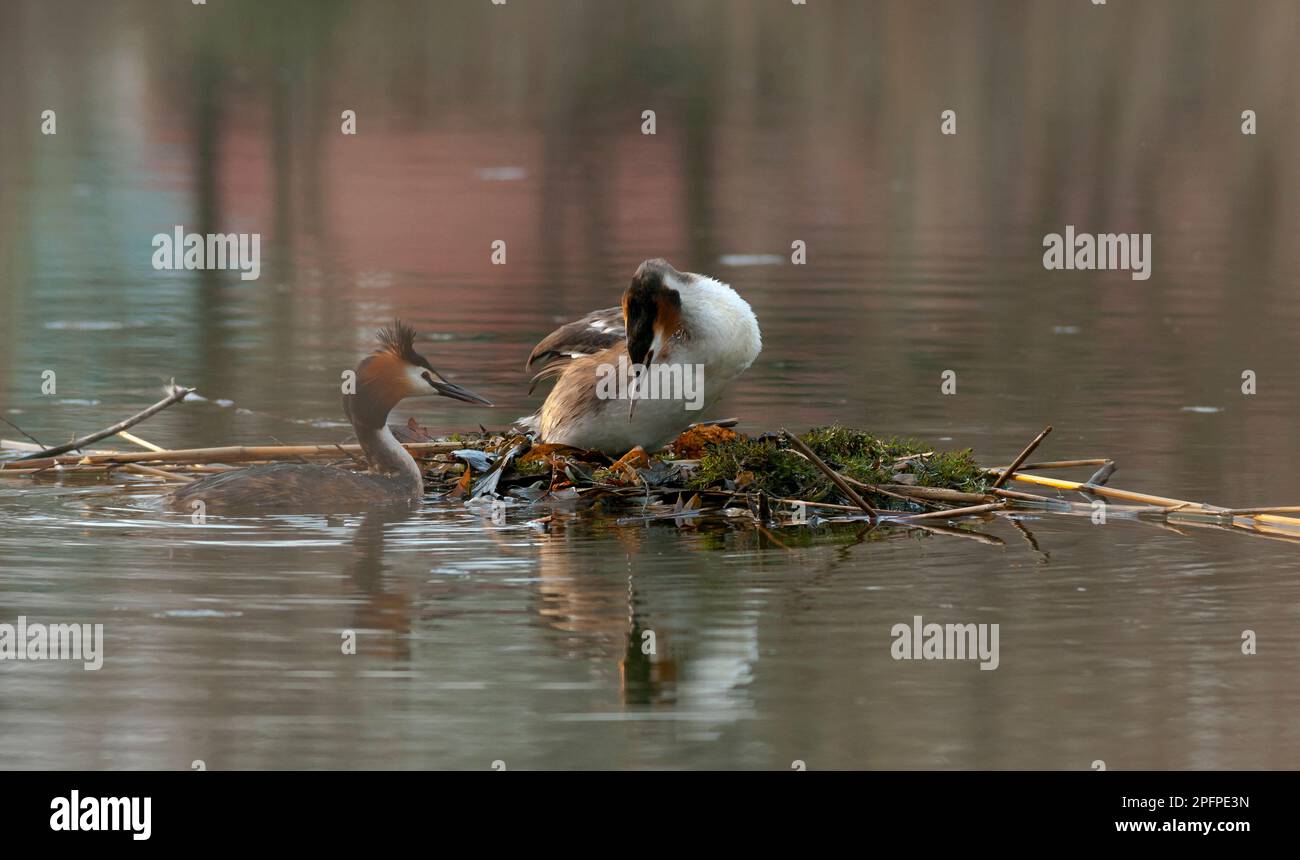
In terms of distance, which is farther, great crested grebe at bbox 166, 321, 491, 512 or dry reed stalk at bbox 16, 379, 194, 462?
dry reed stalk at bbox 16, 379, 194, 462

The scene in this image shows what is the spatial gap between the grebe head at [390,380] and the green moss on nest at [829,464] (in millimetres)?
1557

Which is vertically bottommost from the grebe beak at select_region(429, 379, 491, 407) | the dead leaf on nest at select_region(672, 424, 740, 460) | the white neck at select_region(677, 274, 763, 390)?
the dead leaf on nest at select_region(672, 424, 740, 460)

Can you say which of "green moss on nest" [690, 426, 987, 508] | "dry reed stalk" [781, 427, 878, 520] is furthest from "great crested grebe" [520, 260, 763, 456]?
"dry reed stalk" [781, 427, 878, 520]

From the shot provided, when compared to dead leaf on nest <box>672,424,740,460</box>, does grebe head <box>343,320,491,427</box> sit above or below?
above

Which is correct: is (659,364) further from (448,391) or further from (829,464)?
(448,391)

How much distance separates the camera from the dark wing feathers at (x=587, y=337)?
1169 centimetres

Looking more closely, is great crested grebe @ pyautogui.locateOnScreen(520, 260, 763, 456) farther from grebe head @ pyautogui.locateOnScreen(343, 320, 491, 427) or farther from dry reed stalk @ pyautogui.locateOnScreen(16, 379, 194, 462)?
dry reed stalk @ pyautogui.locateOnScreen(16, 379, 194, 462)

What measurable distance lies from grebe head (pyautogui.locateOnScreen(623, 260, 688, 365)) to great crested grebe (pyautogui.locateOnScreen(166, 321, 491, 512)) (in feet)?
3.79

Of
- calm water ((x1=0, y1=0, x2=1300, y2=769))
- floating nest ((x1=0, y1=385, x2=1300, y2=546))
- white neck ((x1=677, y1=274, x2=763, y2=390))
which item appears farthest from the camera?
white neck ((x1=677, y1=274, x2=763, y2=390))

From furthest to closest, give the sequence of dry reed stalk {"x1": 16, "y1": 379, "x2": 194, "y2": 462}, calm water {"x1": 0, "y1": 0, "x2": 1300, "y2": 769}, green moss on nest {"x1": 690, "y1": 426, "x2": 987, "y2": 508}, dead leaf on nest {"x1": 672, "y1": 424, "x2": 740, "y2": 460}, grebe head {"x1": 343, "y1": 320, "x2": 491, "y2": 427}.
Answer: dead leaf on nest {"x1": 672, "y1": 424, "x2": 740, "y2": 460} → grebe head {"x1": 343, "y1": 320, "x2": 491, "y2": 427} → dry reed stalk {"x1": 16, "y1": 379, "x2": 194, "y2": 462} → green moss on nest {"x1": 690, "y1": 426, "x2": 987, "y2": 508} → calm water {"x1": 0, "y1": 0, "x2": 1300, "y2": 769}

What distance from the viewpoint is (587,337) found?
38.6ft

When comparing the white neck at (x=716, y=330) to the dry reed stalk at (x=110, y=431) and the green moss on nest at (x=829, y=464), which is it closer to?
the green moss on nest at (x=829, y=464)

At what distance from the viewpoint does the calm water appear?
Result: 24.5 ft

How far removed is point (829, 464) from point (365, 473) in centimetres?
240
